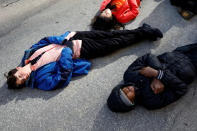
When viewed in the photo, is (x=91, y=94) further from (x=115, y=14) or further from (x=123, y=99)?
(x=115, y=14)

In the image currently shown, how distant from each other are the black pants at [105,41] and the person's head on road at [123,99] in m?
0.92

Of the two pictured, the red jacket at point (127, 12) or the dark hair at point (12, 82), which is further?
the red jacket at point (127, 12)

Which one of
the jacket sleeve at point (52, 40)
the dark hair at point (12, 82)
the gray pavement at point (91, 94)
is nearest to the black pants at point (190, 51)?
the gray pavement at point (91, 94)

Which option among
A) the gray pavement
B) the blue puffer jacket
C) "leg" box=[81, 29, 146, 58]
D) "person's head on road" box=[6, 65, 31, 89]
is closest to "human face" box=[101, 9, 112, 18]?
the gray pavement

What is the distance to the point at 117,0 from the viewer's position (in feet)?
12.8

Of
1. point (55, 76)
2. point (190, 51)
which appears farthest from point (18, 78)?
point (190, 51)

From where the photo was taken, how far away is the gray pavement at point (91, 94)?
2500 millimetres

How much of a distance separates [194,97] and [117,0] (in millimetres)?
2215

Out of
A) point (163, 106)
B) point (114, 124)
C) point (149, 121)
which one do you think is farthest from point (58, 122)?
point (163, 106)

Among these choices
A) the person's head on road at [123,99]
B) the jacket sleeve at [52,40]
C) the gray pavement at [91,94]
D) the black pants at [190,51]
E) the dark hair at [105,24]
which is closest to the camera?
the person's head on road at [123,99]

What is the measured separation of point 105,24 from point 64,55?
95 centimetres

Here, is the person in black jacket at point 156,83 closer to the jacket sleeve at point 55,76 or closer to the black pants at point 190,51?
the black pants at point 190,51

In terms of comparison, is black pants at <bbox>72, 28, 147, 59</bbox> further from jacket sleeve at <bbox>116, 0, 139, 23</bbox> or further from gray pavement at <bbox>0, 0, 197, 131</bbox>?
jacket sleeve at <bbox>116, 0, 139, 23</bbox>

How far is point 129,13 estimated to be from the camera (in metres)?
3.78
